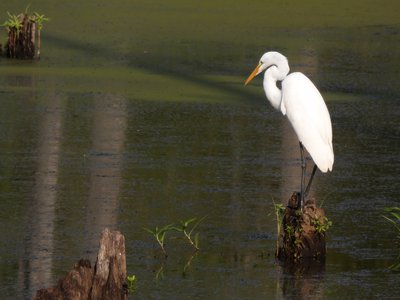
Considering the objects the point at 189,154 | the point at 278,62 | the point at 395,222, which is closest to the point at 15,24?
the point at 189,154

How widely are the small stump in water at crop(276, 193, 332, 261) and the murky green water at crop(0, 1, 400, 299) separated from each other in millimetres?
101

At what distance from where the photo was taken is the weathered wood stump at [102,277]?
5707mm

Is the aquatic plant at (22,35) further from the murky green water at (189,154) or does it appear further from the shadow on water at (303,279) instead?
the shadow on water at (303,279)

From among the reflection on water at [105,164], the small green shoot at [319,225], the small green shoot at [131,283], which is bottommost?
the small green shoot at [131,283]

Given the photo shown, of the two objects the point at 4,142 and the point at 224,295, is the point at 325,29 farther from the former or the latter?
the point at 224,295

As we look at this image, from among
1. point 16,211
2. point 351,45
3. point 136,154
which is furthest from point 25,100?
point 351,45

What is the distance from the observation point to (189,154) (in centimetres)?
1008

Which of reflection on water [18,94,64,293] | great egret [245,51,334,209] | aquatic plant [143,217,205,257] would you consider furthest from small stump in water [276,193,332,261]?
reflection on water [18,94,64,293]

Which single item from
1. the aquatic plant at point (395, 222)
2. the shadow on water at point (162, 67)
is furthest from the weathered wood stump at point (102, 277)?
the shadow on water at point (162, 67)

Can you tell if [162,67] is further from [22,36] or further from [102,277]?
[102,277]

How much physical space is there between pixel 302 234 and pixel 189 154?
3.19 meters

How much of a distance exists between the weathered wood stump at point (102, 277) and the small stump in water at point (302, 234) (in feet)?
4.34

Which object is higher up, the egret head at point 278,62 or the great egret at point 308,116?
the egret head at point 278,62

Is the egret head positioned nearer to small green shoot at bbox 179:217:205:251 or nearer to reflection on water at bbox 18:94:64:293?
small green shoot at bbox 179:217:205:251
